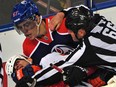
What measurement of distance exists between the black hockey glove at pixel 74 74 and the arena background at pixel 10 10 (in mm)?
848

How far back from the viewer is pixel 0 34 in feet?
9.37

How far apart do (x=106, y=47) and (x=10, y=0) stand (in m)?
1.17

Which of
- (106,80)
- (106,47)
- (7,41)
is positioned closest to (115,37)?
(106,47)

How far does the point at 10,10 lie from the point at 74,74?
1127 mm

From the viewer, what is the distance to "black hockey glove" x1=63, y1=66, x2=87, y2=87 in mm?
1968

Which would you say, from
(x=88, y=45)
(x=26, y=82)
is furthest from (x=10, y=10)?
(x=88, y=45)

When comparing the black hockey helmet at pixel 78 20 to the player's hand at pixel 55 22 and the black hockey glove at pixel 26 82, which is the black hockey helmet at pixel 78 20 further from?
the black hockey glove at pixel 26 82

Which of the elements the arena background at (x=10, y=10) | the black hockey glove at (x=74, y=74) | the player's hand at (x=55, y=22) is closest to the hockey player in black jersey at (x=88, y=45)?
the black hockey glove at (x=74, y=74)

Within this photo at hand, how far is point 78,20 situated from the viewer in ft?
6.59

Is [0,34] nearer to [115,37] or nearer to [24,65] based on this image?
[24,65]

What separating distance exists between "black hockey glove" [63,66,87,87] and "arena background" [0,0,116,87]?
2.78ft

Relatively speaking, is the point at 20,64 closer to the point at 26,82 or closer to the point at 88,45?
the point at 26,82

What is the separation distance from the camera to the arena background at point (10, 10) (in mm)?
2844

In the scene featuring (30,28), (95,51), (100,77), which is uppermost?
(30,28)
